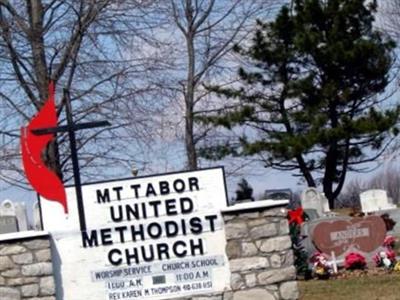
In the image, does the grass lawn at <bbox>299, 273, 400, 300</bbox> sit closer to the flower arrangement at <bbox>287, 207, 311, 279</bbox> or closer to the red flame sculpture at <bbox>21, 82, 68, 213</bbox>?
the flower arrangement at <bbox>287, 207, 311, 279</bbox>

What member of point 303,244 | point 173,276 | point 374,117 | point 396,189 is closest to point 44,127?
point 173,276

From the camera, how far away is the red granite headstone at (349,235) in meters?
17.2

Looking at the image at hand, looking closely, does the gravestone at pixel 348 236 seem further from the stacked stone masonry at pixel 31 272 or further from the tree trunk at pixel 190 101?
the tree trunk at pixel 190 101

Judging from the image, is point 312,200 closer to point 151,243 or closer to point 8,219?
point 8,219

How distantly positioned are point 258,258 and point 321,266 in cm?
532

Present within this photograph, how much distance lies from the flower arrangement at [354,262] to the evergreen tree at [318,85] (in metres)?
19.4

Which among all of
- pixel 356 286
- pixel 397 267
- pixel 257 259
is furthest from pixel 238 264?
pixel 397 267

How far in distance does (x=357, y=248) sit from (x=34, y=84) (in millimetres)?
5931

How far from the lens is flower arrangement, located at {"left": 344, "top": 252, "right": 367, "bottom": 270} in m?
16.8

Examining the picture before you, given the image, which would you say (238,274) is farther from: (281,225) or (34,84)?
(34,84)

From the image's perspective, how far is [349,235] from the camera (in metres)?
17.2

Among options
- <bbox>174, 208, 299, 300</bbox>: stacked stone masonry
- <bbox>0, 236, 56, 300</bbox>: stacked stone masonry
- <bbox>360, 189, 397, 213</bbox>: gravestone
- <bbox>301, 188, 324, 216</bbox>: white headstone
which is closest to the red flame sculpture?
<bbox>0, 236, 56, 300</bbox>: stacked stone masonry

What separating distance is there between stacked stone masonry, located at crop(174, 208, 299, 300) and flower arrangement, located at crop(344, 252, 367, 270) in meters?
A: 5.88

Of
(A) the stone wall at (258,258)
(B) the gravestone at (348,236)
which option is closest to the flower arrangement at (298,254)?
(B) the gravestone at (348,236)
